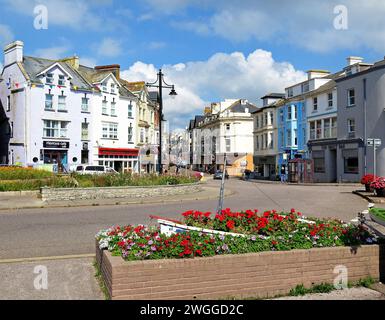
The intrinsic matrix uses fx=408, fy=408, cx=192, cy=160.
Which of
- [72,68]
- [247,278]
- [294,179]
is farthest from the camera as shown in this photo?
[72,68]

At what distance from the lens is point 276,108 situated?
56.6 meters

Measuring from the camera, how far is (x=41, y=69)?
42.6 metres

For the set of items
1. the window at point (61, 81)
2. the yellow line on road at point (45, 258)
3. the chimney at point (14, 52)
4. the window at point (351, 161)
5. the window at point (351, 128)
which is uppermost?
the chimney at point (14, 52)

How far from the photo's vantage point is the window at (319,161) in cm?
4391

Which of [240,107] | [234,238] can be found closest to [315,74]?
[240,107]

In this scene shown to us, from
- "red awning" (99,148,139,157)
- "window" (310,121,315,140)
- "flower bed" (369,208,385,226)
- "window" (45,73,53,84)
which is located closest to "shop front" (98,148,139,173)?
"red awning" (99,148,139,157)

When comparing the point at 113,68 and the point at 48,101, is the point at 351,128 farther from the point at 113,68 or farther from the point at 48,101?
the point at 48,101

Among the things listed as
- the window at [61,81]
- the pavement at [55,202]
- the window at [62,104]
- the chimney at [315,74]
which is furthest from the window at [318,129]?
the window at [61,81]

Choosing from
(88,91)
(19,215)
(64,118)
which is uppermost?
(88,91)

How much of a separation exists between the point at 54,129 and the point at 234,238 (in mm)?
39418

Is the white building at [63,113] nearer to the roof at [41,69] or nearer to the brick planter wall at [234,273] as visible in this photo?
the roof at [41,69]

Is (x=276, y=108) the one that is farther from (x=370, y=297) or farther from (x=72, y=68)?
(x=370, y=297)

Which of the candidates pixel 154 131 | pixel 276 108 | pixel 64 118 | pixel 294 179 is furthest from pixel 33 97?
pixel 276 108

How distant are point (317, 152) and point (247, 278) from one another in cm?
4163
